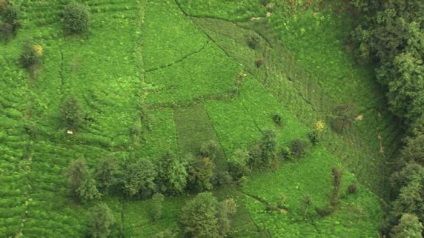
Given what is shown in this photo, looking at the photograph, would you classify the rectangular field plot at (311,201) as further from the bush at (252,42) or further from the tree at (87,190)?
the bush at (252,42)

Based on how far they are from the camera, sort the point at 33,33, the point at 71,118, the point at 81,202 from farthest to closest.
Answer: the point at 33,33 < the point at 71,118 < the point at 81,202

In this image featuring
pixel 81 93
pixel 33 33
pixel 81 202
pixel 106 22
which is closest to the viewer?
pixel 81 202

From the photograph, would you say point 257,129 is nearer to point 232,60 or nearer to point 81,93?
point 232,60

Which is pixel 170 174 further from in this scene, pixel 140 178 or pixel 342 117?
pixel 342 117

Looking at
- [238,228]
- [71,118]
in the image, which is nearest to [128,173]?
[71,118]

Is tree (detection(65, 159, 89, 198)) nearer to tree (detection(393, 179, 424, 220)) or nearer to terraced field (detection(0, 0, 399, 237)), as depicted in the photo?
terraced field (detection(0, 0, 399, 237))

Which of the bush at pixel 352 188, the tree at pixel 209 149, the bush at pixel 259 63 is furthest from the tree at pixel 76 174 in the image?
the bush at pixel 352 188
